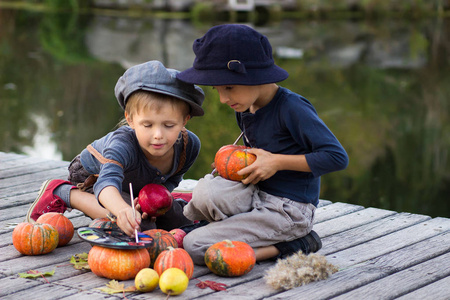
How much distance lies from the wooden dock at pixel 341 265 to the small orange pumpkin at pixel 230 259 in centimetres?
4

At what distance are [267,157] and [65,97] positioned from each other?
27.4ft

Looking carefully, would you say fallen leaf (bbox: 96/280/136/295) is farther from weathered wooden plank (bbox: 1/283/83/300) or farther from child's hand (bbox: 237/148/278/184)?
child's hand (bbox: 237/148/278/184)

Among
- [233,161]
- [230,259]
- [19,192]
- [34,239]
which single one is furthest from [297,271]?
[19,192]

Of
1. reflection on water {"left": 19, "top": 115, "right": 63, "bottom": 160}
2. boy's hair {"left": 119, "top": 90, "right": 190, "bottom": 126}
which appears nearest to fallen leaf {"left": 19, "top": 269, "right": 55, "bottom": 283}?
boy's hair {"left": 119, "top": 90, "right": 190, "bottom": 126}

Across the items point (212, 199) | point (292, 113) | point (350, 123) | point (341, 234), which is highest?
point (292, 113)

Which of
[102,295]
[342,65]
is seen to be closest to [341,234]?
[102,295]

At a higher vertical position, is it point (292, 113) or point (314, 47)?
point (292, 113)

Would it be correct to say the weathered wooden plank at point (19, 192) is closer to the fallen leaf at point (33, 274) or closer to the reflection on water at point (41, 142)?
the fallen leaf at point (33, 274)

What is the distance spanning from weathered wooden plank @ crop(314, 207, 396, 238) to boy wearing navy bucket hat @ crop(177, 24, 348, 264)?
18.1 inches

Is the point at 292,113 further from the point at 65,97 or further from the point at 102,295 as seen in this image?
the point at 65,97

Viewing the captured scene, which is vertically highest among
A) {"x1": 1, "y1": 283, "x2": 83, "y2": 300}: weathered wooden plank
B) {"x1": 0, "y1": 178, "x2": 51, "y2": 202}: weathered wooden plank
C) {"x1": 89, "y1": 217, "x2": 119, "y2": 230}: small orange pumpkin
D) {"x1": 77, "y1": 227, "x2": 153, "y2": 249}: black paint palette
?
{"x1": 77, "y1": 227, "x2": 153, "y2": 249}: black paint palette

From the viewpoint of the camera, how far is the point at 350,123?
9.58 meters

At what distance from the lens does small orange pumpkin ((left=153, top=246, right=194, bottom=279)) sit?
9.80ft

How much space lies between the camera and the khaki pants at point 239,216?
335 cm
